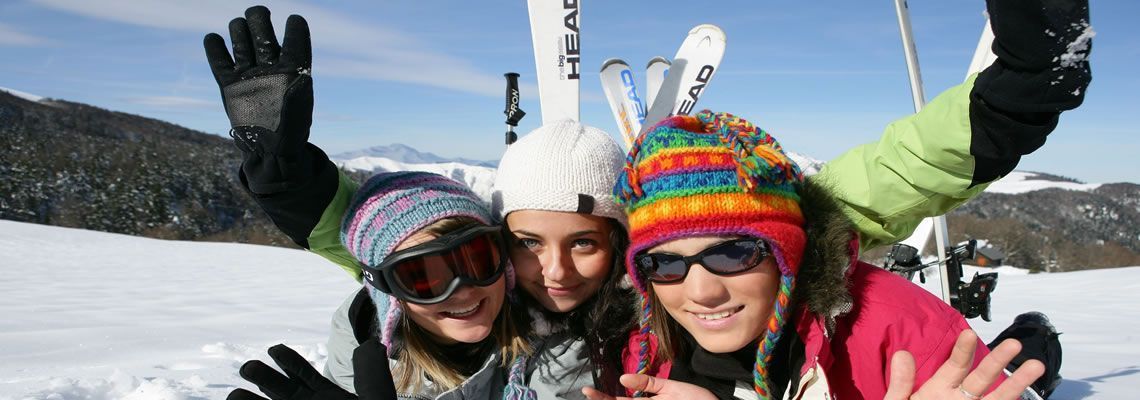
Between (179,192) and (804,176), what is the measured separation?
194 ft

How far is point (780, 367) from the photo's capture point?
6.60 ft

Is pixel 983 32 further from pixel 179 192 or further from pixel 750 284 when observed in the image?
pixel 179 192

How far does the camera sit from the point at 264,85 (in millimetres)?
1745

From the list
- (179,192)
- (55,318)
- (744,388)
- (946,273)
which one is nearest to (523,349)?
(744,388)

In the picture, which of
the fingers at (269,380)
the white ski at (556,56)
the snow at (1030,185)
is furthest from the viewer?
the snow at (1030,185)

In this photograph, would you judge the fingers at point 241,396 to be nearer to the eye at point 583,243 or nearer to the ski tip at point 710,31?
the eye at point 583,243

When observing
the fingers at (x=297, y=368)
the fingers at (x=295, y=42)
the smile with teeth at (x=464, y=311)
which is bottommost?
the smile with teeth at (x=464, y=311)

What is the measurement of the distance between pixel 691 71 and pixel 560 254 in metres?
2.44

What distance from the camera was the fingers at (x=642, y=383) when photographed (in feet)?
5.71

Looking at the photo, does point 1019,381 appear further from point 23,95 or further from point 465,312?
point 23,95

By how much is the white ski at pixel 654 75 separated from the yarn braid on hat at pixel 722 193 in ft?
10.3

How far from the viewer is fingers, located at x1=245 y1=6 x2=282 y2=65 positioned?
1.75 meters

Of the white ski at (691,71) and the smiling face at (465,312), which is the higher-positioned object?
the white ski at (691,71)

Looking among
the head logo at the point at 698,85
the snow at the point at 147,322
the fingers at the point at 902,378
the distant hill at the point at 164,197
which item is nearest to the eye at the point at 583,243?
the fingers at the point at 902,378
